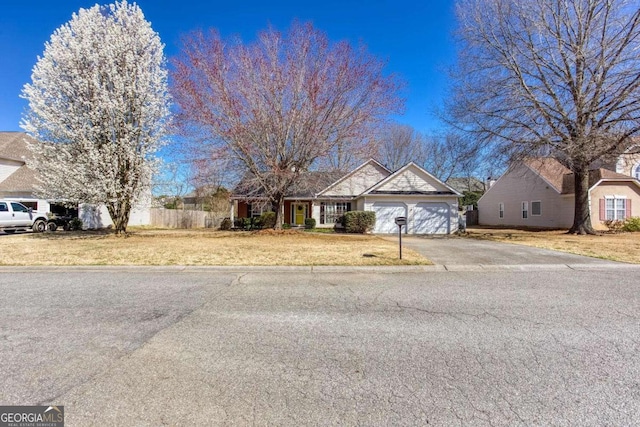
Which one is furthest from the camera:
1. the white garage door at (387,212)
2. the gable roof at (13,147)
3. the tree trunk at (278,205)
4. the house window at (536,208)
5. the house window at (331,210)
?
the gable roof at (13,147)

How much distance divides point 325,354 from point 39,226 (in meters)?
23.1

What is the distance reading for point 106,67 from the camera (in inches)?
577

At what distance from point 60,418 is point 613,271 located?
11.0 meters

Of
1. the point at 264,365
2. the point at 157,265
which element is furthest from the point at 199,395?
the point at 157,265

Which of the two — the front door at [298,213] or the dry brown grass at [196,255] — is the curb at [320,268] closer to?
the dry brown grass at [196,255]

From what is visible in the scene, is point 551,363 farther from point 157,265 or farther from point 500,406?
point 157,265

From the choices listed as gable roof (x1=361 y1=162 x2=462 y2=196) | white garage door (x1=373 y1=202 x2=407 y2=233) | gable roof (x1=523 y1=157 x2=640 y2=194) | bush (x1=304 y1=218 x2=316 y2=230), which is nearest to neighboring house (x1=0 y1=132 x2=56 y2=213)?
bush (x1=304 y1=218 x2=316 y2=230)

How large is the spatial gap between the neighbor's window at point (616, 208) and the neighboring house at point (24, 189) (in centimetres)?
3236

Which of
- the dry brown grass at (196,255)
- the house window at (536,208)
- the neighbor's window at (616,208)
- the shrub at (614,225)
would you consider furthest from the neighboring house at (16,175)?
the neighbor's window at (616,208)

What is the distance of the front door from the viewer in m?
27.0

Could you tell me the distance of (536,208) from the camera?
2681 cm

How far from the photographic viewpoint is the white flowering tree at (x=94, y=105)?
14422mm

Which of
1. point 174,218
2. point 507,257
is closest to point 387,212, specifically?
point 507,257

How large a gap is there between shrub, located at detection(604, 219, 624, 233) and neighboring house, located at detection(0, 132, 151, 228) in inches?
1236
